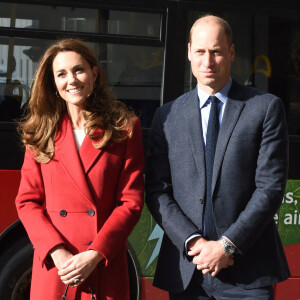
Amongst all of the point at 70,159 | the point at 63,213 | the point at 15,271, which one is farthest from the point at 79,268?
the point at 15,271

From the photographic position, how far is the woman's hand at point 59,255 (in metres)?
2.67

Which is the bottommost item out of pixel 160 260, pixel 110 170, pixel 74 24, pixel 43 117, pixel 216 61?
pixel 160 260

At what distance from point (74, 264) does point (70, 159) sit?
0.46m

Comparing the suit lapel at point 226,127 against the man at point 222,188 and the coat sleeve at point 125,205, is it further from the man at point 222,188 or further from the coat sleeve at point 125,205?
the coat sleeve at point 125,205

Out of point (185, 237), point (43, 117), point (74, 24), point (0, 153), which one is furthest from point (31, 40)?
point (185, 237)

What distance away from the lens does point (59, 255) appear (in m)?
2.69

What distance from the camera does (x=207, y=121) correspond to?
2.88 m

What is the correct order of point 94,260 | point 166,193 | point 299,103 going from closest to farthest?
1. point 94,260
2. point 166,193
3. point 299,103

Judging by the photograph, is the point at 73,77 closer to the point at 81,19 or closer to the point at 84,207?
the point at 84,207

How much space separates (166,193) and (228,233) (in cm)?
35

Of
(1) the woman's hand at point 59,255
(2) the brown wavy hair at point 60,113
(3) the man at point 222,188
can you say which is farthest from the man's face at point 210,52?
(1) the woman's hand at point 59,255

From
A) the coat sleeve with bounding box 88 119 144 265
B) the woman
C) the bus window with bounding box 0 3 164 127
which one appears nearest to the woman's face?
the woman

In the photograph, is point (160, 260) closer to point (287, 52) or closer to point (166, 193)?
point (166, 193)

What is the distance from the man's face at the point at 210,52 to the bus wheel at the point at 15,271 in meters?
2.44
